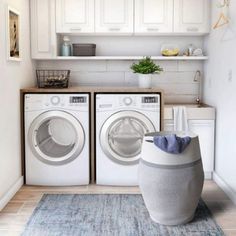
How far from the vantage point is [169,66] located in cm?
493

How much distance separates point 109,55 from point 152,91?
3.31ft

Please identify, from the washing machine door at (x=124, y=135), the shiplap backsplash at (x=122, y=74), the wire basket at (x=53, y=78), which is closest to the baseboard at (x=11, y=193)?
the washing machine door at (x=124, y=135)

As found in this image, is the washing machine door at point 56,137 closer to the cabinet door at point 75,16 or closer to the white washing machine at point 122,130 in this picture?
the white washing machine at point 122,130

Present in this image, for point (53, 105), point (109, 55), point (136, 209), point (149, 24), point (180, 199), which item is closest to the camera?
point (180, 199)

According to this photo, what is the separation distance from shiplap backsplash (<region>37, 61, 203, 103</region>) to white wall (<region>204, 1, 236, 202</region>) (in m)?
0.40

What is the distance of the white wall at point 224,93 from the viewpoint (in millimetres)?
3653

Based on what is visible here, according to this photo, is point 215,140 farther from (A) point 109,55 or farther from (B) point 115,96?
(A) point 109,55

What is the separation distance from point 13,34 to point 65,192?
5.37 feet

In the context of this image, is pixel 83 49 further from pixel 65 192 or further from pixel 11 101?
pixel 65 192

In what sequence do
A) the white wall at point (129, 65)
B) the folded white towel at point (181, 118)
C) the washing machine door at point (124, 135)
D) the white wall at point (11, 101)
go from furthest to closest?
the white wall at point (129, 65) < the folded white towel at point (181, 118) < the washing machine door at point (124, 135) < the white wall at point (11, 101)

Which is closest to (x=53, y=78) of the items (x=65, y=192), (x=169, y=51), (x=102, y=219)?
(x=65, y=192)

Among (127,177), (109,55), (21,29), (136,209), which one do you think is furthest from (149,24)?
(136,209)

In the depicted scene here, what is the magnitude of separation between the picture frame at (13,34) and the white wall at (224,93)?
2.05m

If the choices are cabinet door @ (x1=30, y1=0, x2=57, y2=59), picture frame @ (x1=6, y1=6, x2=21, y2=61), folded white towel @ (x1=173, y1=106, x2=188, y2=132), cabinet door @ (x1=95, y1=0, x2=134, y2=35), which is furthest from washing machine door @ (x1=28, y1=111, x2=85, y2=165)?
cabinet door @ (x1=95, y1=0, x2=134, y2=35)
